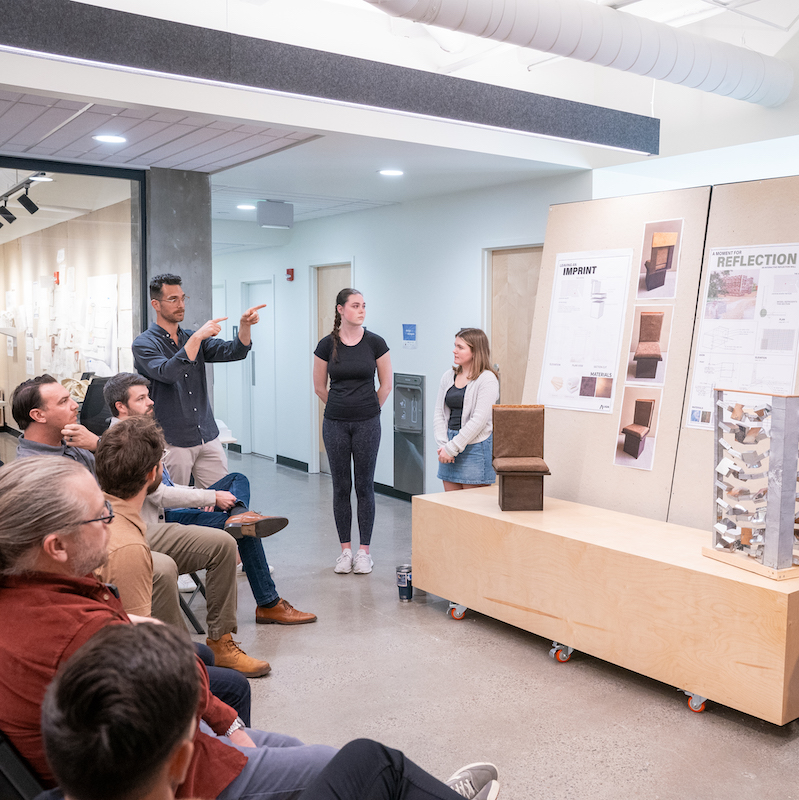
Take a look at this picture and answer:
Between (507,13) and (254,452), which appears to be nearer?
(507,13)

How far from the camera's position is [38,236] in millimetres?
5160

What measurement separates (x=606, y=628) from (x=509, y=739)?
751 mm

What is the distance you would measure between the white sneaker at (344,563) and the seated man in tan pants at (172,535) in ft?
4.69

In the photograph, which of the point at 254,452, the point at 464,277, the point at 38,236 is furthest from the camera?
the point at 254,452

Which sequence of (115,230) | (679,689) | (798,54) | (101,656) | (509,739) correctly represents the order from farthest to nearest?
(115,230) → (798,54) → (679,689) → (509,739) → (101,656)

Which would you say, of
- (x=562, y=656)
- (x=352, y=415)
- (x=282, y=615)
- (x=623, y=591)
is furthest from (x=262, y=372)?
(x=623, y=591)

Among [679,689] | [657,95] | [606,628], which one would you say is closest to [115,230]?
[657,95]

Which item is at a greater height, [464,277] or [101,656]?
[464,277]

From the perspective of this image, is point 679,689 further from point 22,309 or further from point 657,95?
point 22,309

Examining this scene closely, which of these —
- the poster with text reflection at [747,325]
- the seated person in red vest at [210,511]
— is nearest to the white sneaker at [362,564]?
the seated person in red vest at [210,511]

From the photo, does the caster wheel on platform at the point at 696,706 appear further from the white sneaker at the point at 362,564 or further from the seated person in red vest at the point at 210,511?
the white sneaker at the point at 362,564

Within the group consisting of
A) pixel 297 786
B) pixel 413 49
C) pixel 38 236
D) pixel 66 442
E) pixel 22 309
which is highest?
pixel 413 49

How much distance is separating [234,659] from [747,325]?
281 cm

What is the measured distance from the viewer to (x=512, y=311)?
254 inches
